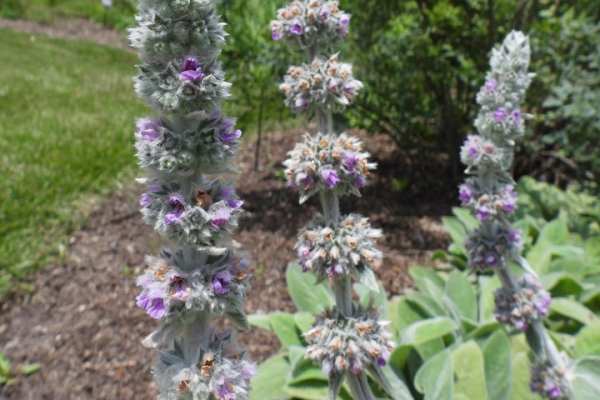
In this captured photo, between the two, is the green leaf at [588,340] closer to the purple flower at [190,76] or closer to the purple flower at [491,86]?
the purple flower at [491,86]

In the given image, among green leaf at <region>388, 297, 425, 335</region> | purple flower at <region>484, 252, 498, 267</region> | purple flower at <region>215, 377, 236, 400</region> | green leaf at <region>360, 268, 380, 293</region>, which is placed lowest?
green leaf at <region>388, 297, 425, 335</region>

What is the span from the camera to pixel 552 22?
605 centimetres

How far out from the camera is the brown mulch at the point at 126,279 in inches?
160

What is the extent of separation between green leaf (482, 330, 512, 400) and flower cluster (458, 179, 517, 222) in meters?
0.79

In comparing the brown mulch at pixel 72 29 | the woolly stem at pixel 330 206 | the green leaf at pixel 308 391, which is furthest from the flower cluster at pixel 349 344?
the brown mulch at pixel 72 29

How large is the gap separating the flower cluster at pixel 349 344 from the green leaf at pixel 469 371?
3.18ft

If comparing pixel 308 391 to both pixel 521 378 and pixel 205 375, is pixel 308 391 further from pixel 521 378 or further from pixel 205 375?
pixel 205 375

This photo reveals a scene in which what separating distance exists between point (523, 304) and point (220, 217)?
2.15 m

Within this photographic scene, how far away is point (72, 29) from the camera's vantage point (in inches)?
695

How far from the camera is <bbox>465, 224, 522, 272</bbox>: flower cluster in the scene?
310 cm

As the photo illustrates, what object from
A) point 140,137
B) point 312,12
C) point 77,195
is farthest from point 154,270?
point 77,195

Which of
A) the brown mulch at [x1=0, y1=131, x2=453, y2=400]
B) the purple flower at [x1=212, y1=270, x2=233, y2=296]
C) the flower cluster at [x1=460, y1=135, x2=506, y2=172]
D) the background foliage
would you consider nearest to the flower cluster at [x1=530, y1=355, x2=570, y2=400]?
the flower cluster at [x1=460, y1=135, x2=506, y2=172]

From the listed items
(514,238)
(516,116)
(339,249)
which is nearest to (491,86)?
(516,116)

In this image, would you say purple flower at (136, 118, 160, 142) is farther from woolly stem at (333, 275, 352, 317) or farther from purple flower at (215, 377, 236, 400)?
woolly stem at (333, 275, 352, 317)
